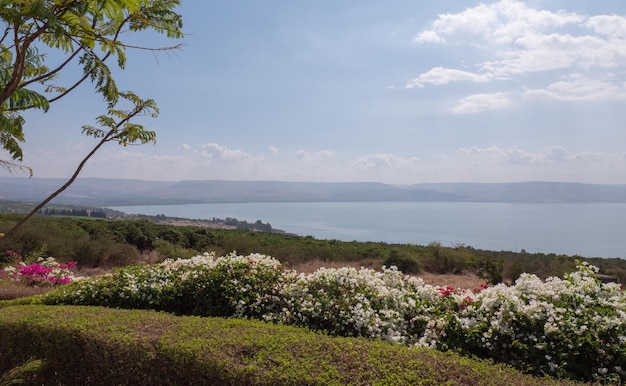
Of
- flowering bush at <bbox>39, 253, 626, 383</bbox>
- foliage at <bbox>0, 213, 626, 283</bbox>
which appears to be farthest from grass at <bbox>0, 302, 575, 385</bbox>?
foliage at <bbox>0, 213, 626, 283</bbox>

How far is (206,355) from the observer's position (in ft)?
10.7

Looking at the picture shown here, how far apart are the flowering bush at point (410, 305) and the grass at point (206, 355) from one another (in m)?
0.48

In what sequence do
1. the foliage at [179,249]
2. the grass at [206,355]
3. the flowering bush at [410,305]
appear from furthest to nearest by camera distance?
the foliage at [179,249] < the flowering bush at [410,305] < the grass at [206,355]

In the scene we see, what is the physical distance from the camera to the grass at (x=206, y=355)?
293 cm

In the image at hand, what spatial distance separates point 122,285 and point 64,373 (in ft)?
5.92

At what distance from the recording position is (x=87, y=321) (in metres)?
4.12

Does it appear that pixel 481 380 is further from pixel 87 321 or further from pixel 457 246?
pixel 457 246

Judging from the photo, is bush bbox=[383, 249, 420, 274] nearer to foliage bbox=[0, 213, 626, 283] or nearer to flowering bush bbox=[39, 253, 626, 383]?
foliage bbox=[0, 213, 626, 283]

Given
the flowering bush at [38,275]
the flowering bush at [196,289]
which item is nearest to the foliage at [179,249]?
the flowering bush at [38,275]

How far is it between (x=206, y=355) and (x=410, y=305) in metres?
2.38

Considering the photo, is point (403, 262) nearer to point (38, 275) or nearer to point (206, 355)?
point (38, 275)

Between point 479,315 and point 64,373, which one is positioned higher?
point 479,315

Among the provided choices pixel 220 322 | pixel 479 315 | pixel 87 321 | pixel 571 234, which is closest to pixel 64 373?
pixel 87 321

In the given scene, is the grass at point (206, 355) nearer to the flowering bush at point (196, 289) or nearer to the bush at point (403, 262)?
the flowering bush at point (196, 289)
